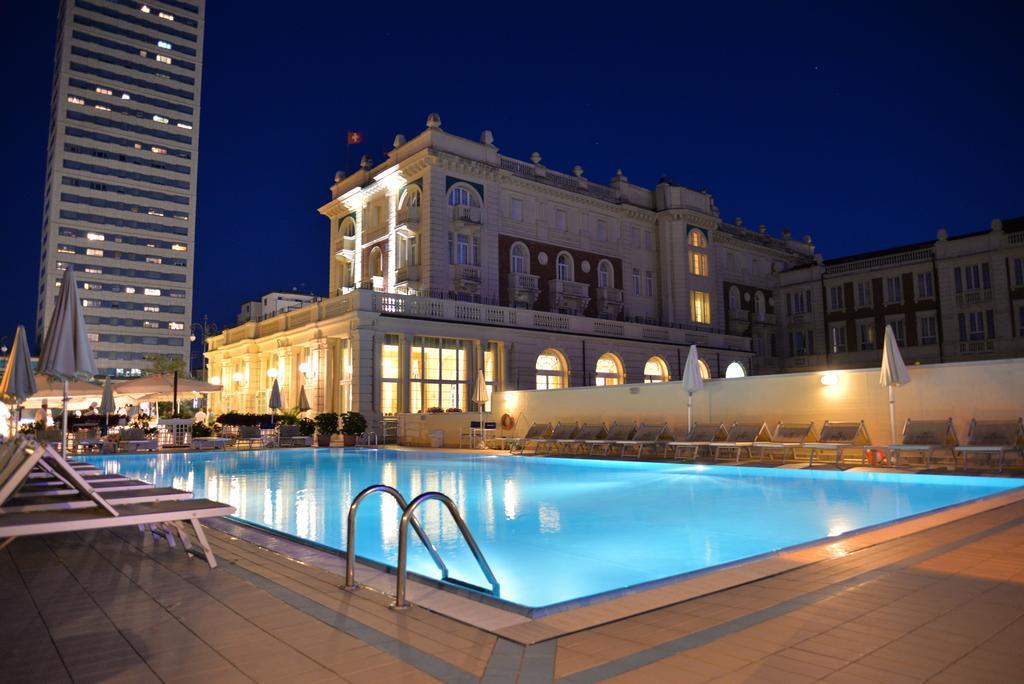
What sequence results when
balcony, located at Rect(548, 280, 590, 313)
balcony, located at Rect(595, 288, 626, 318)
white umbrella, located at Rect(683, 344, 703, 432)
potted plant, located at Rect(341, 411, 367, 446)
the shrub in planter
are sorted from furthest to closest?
balcony, located at Rect(595, 288, 626, 318) → balcony, located at Rect(548, 280, 590, 313) → the shrub in planter → potted plant, located at Rect(341, 411, 367, 446) → white umbrella, located at Rect(683, 344, 703, 432)

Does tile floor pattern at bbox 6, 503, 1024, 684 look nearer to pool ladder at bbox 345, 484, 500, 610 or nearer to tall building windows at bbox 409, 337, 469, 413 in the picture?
pool ladder at bbox 345, 484, 500, 610

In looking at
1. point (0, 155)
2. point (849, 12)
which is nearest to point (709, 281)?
point (849, 12)

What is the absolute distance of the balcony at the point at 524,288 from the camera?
3406cm

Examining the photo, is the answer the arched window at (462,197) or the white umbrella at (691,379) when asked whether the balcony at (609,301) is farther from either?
the white umbrella at (691,379)

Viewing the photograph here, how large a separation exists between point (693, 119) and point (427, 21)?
37.8m

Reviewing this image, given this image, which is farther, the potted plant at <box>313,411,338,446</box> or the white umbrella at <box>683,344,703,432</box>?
the potted plant at <box>313,411,338,446</box>

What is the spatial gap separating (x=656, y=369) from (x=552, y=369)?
755cm

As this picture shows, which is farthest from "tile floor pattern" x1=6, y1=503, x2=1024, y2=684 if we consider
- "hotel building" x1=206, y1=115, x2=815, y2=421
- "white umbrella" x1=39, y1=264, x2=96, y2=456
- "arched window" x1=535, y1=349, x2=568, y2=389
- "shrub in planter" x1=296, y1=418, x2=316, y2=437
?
"arched window" x1=535, y1=349, x2=568, y2=389

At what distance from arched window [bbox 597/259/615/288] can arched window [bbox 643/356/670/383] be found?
494 centimetres

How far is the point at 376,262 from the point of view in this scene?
116 ft

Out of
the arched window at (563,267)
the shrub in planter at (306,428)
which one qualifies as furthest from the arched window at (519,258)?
the shrub in planter at (306,428)

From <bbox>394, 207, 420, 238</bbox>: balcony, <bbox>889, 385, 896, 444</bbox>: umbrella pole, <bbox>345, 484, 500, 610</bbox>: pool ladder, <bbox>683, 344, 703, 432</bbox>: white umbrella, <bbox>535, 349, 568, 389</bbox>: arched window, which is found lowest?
<bbox>345, 484, 500, 610</bbox>: pool ladder

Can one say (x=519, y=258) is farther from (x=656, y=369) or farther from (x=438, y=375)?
(x=656, y=369)

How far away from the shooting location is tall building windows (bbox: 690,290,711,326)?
1628 inches
